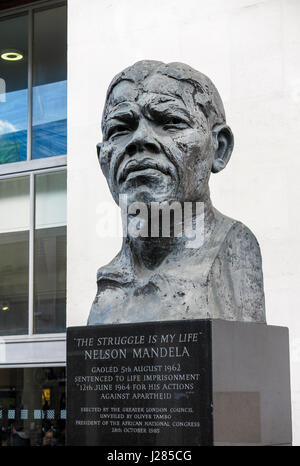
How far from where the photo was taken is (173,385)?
19.5 feet

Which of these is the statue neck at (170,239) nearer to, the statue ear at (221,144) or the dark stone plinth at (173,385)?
the statue ear at (221,144)

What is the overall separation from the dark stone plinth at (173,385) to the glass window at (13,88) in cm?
851

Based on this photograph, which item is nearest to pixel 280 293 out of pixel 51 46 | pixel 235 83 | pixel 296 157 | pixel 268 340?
pixel 296 157

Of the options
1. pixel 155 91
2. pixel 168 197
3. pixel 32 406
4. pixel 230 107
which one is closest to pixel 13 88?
pixel 230 107

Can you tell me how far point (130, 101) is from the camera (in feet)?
21.4

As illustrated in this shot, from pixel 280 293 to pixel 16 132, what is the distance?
18.4ft

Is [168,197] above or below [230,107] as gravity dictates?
below

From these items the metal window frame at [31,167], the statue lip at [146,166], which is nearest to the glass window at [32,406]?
the metal window frame at [31,167]

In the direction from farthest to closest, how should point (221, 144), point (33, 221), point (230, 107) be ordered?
point (33, 221) → point (230, 107) → point (221, 144)

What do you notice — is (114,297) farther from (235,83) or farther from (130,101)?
(235,83)

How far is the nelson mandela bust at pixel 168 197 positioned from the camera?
6.29 metres

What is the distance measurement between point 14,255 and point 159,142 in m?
8.07

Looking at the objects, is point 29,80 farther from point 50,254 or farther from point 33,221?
point 50,254

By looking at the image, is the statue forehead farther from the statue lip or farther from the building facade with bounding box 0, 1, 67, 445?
the building facade with bounding box 0, 1, 67, 445
